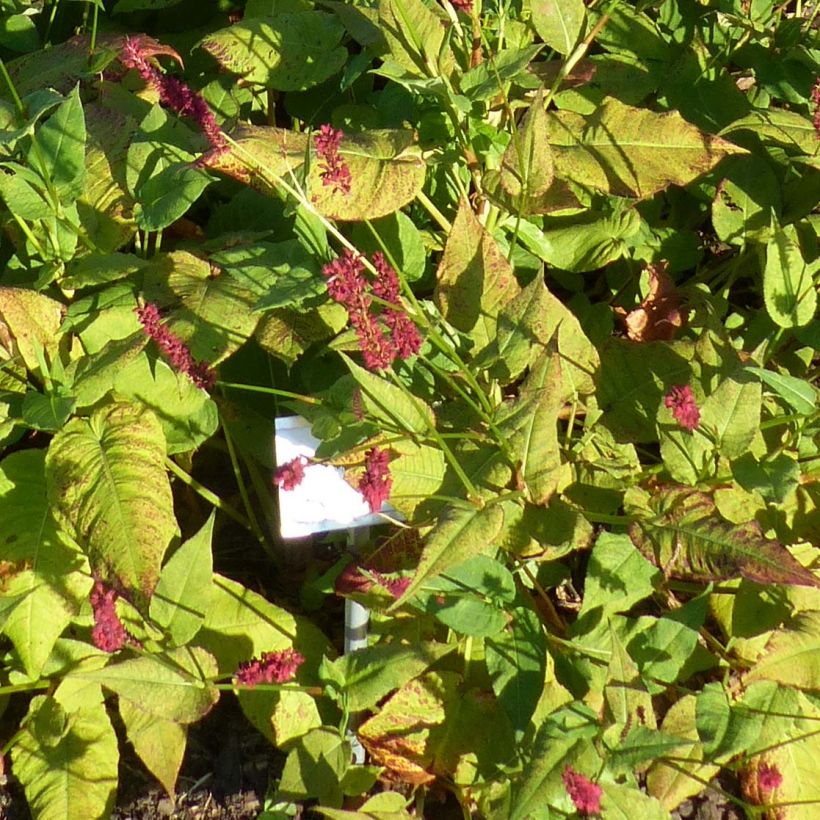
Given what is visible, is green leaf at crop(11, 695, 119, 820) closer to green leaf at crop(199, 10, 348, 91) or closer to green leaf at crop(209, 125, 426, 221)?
green leaf at crop(209, 125, 426, 221)

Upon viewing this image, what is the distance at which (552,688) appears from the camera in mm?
1611

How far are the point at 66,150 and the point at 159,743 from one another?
101 cm

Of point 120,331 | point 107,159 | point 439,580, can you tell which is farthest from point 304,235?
point 439,580

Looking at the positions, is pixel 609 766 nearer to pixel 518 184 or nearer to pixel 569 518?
pixel 569 518

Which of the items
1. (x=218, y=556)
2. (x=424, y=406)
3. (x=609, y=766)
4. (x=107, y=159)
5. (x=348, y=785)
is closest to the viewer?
(x=609, y=766)

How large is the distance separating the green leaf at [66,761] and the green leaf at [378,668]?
481mm

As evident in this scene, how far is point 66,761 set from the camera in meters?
1.75

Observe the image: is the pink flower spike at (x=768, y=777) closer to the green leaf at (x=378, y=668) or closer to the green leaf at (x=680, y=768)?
the green leaf at (x=680, y=768)

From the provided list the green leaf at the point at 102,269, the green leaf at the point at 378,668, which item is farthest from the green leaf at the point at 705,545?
the green leaf at the point at 102,269

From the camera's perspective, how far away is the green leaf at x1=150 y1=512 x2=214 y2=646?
5.39ft

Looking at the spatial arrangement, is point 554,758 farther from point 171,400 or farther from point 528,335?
point 171,400

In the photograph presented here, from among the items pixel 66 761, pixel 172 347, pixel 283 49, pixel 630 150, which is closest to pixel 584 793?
pixel 172 347

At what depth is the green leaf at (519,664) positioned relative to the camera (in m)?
1.56

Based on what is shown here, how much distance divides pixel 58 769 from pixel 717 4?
6.54ft
